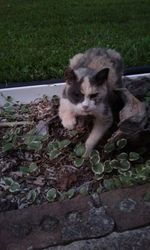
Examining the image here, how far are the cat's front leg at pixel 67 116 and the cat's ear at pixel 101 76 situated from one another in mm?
240

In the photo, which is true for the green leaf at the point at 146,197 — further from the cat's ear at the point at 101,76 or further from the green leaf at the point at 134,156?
the cat's ear at the point at 101,76

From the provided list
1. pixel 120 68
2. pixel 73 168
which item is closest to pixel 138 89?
pixel 120 68

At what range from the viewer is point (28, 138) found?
3240 mm

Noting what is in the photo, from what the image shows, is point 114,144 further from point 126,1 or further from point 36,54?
point 126,1

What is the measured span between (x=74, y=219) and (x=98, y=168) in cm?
46

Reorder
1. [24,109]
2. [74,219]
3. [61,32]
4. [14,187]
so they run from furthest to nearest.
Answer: [61,32]
[24,109]
[14,187]
[74,219]

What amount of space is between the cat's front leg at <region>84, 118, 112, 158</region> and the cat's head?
0.39ft

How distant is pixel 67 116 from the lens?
324 cm

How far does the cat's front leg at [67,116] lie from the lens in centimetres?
320

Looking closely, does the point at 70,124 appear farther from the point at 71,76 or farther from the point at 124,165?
the point at 124,165

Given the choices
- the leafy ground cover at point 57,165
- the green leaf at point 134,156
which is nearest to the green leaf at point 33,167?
the leafy ground cover at point 57,165

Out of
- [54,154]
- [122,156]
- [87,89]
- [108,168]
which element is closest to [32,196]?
[54,154]

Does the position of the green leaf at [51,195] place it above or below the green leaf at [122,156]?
below

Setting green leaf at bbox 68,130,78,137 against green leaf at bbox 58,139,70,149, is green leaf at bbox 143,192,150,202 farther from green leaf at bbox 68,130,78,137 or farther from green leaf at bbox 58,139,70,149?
green leaf at bbox 68,130,78,137
